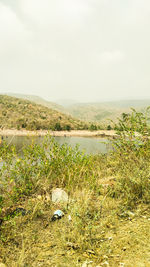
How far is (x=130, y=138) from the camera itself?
4.54 meters

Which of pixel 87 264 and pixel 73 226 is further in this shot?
pixel 73 226

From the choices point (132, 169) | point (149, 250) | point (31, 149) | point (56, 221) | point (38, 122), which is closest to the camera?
point (149, 250)

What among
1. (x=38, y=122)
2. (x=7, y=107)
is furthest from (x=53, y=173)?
(x=7, y=107)

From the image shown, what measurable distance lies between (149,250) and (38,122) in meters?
39.4

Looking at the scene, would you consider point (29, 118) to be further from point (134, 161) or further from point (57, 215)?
point (57, 215)

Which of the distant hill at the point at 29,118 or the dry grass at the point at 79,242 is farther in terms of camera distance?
the distant hill at the point at 29,118

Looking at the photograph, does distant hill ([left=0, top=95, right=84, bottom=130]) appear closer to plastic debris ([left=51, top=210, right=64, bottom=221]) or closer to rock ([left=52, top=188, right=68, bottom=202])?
rock ([left=52, top=188, right=68, bottom=202])

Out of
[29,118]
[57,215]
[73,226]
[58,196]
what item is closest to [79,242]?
[73,226]

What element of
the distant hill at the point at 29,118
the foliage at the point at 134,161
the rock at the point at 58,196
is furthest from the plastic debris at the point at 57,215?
the distant hill at the point at 29,118

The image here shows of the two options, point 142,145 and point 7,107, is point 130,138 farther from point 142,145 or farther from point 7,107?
point 7,107

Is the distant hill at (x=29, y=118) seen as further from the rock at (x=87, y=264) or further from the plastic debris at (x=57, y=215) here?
the rock at (x=87, y=264)

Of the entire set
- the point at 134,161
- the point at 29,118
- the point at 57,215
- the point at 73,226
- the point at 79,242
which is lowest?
the point at 29,118

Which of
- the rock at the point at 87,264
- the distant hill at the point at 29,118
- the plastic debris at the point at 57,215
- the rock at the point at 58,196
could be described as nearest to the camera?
the rock at the point at 87,264

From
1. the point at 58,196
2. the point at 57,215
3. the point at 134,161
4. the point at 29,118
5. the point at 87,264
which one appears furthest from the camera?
the point at 29,118
